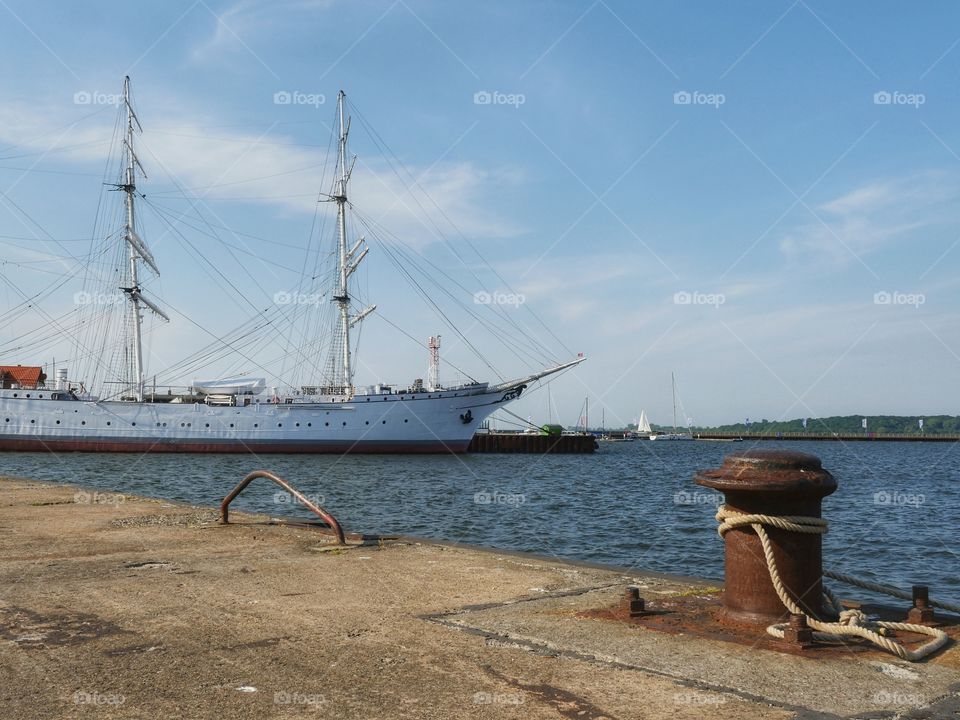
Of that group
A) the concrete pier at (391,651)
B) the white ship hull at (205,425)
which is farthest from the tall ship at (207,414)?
the concrete pier at (391,651)

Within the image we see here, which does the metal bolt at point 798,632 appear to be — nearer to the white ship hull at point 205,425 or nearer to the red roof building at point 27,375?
the white ship hull at point 205,425

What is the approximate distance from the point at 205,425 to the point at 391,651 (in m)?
54.1

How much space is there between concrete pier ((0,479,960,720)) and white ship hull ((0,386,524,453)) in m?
48.7

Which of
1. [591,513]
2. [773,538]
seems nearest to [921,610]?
[773,538]

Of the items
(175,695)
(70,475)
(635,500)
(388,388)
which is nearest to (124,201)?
(388,388)

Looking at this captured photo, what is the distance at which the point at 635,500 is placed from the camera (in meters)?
25.5

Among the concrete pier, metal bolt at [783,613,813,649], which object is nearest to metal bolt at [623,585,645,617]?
the concrete pier

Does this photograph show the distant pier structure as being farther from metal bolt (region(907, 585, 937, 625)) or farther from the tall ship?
metal bolt (region(907, 585, 937, 625))

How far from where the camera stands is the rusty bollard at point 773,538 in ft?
13.8

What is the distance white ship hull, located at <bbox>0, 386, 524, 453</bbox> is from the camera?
174 feet

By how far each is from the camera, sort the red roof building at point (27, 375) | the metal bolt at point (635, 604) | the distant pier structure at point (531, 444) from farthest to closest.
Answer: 1. the distant pier structure at point (531, 444)
2. the red roof building at point (27, 375)
3. the metal bolt at point (635, 604)

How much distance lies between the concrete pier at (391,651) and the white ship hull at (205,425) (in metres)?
48.7

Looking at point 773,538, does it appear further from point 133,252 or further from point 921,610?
point 133,252

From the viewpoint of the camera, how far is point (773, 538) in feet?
14.0
